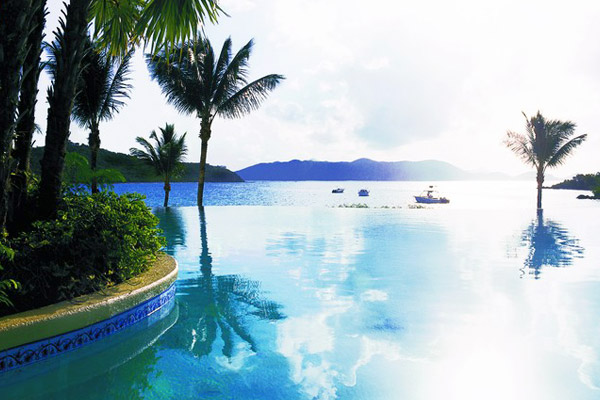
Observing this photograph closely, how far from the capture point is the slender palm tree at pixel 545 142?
2555cm

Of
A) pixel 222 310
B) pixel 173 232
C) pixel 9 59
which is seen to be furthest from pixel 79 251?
pixel 173 232

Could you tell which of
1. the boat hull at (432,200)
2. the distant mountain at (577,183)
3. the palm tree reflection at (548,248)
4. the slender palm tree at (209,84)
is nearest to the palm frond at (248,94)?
the slender palm tree at (209,84)

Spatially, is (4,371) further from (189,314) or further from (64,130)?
(64,130)

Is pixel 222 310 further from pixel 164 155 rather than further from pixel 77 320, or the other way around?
pixel 164 155

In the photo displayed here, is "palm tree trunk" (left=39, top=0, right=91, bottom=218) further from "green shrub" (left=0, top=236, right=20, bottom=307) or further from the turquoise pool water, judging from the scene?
the turquoise pool water

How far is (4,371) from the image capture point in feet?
10.9

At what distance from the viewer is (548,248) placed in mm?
10305

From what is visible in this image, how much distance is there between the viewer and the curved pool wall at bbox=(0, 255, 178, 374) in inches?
134

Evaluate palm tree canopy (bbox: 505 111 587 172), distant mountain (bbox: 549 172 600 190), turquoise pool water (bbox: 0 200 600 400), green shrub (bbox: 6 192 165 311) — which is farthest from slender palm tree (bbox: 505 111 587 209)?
distant mountain (bbox: 549 172 600 190)

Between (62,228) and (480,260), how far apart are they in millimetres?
7429

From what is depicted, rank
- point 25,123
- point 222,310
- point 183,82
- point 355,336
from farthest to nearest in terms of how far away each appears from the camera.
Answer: point 183,82, point 222,310, point 25,123, point 355,336

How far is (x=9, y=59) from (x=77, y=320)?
7.72ft

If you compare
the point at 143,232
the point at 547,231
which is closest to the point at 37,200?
the point at 143,232

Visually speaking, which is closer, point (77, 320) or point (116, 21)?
point (77, 320)
